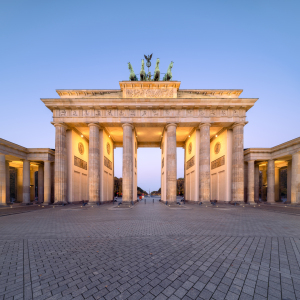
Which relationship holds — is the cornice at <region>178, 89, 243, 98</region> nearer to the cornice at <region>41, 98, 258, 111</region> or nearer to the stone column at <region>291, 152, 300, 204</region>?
the cornice at <region>41, 98, 258, 111</region>

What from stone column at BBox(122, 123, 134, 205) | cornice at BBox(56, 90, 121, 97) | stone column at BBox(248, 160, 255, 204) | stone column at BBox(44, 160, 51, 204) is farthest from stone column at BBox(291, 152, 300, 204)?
stone column at BBox(44, 160, 51, 204)

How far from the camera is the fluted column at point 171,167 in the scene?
23.3 meters

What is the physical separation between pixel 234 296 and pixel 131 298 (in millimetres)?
1946

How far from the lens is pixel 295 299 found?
2.96m

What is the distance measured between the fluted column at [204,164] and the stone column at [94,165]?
1574cm

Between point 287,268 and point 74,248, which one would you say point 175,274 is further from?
point 74,248

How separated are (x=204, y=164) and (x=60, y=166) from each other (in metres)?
21.8

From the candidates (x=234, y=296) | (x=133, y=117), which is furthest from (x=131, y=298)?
(x=133, y=117)

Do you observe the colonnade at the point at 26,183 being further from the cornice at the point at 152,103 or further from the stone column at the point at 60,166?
the cornice at the point at 152,103

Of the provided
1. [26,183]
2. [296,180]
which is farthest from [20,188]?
[296,180]

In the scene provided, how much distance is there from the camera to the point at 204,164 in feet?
78.9

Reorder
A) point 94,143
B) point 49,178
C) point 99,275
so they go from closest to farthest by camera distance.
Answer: point 99,275
point 94,143
point 49,178

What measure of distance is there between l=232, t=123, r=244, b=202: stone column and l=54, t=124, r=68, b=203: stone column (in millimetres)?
25874

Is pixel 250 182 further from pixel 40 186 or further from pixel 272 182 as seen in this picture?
pixel 40 186
